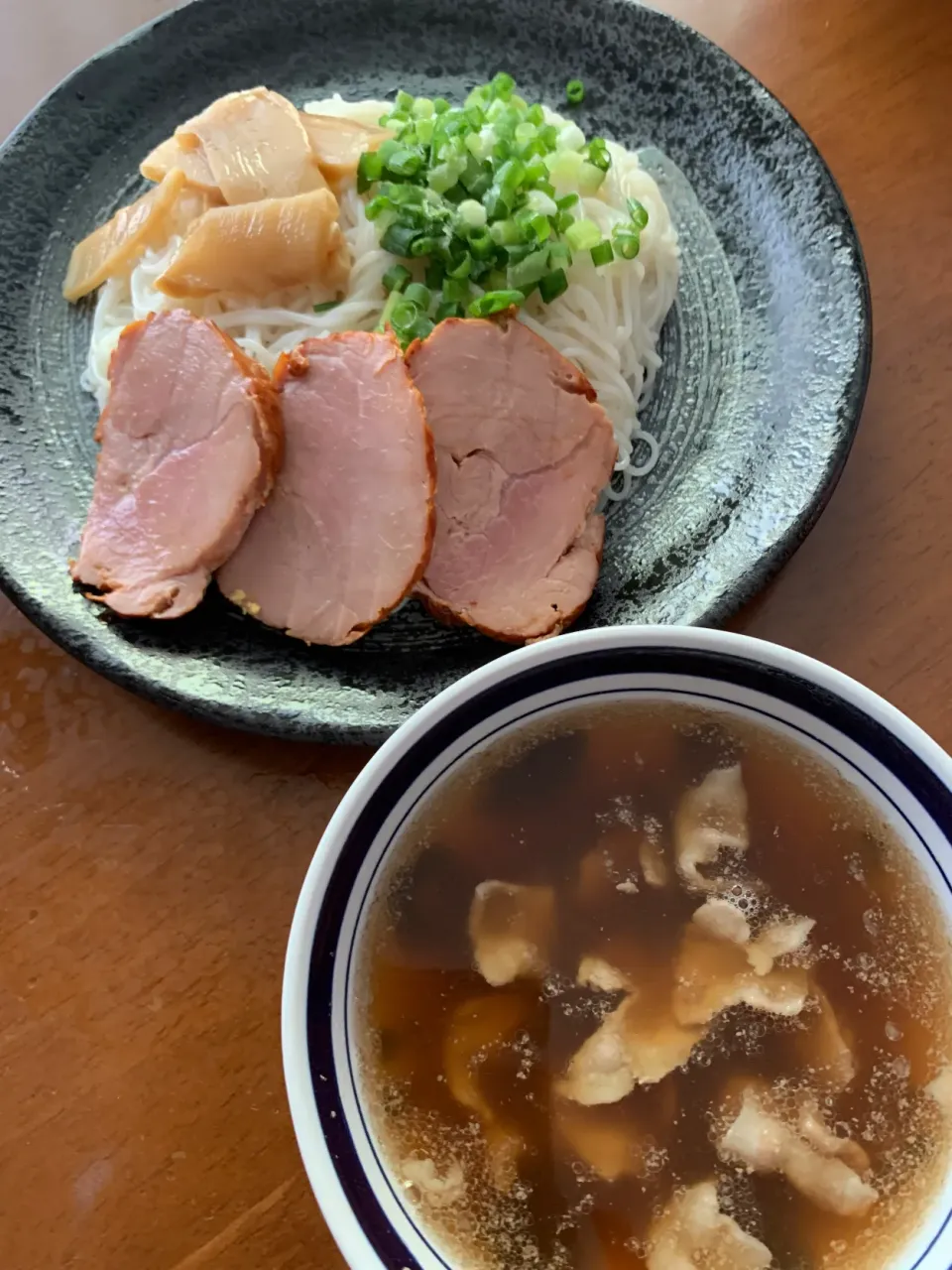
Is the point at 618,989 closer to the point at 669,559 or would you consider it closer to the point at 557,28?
the point at 669,559

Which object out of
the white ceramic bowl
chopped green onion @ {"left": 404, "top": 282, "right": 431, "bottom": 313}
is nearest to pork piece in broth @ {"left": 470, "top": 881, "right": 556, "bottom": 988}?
the white ceramic bowl

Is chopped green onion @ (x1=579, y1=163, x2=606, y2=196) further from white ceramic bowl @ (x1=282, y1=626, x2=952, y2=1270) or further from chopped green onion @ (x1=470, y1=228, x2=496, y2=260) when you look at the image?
white ceramic bowl @ (x1=282, y1=626, x2=952, y2=1270)

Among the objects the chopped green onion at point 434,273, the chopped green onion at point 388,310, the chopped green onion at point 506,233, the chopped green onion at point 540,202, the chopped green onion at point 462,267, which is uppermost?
the chopped green onion at point 540,202

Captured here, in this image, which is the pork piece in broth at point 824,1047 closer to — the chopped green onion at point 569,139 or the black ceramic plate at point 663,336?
the black ceramic plate at point 663,336

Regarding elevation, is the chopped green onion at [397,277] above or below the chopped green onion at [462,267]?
below

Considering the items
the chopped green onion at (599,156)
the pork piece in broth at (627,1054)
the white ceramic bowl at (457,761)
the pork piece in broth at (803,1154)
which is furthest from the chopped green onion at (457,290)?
the pork piece in broth at (803,1154)
